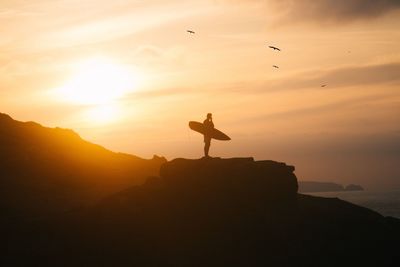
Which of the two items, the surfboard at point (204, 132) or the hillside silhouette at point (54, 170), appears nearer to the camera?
the surfboard at point (204, 132)

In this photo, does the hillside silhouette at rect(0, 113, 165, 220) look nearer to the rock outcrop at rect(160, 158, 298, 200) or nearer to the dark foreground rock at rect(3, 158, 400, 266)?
the dark foreground rock at rect(3, 158, 400, 266)

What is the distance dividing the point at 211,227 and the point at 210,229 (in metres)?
0.22

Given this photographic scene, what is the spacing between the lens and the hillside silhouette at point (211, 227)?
45719mm

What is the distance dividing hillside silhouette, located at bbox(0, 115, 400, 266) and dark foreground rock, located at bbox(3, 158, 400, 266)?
89 mm

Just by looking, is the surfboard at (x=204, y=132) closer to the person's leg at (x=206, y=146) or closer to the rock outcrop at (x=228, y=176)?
the person's leg at (x=206, y=146)

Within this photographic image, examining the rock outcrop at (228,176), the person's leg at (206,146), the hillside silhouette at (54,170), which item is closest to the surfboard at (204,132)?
the person's leg at (206,146)

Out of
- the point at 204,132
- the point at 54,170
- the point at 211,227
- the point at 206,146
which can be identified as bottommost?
the point at 211,227

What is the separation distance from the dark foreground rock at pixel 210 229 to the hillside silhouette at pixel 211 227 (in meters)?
0.09

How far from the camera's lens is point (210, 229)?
158 feet

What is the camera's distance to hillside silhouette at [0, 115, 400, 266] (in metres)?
45.7

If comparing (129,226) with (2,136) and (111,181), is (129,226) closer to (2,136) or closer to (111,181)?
(111,181)

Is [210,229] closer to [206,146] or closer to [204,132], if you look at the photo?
[206,146]

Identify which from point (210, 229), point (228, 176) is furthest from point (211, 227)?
point (228, 176)

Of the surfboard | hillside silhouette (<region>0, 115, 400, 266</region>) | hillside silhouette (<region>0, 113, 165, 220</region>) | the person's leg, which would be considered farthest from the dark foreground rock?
hillside silhouette (<region>0, 113, 165, 220</region>)
